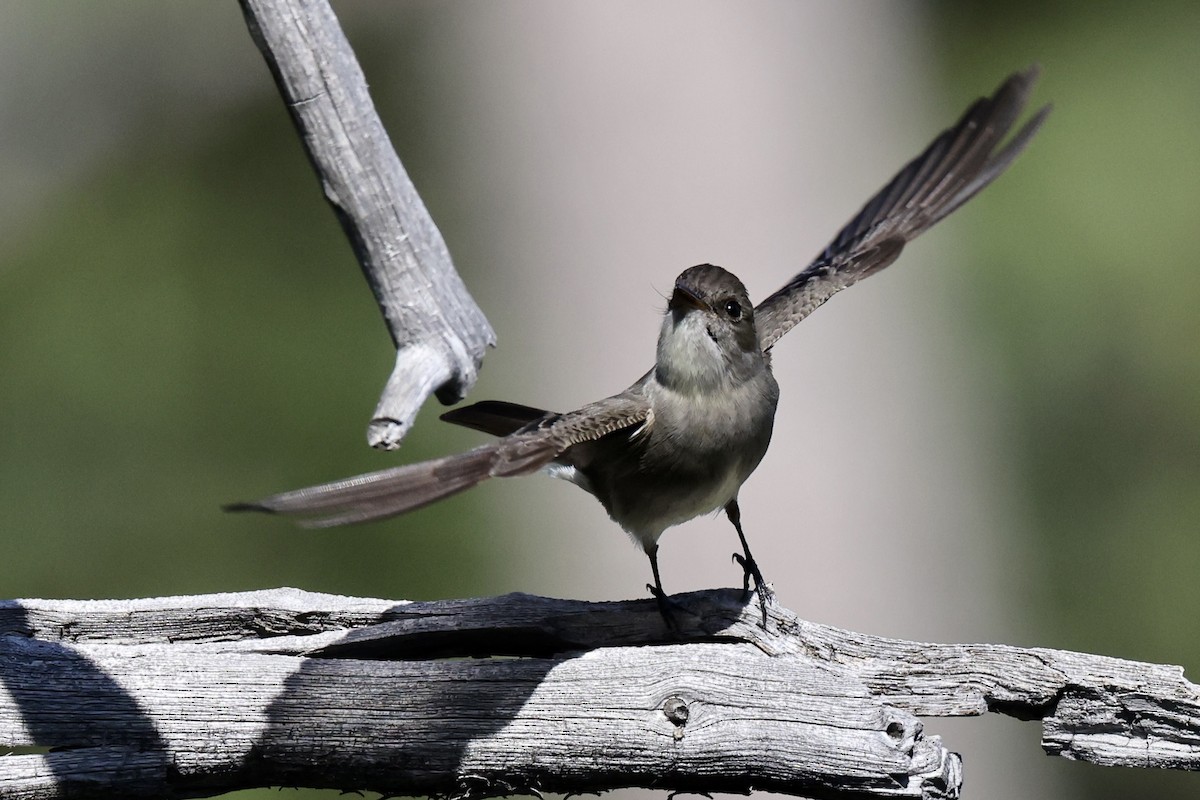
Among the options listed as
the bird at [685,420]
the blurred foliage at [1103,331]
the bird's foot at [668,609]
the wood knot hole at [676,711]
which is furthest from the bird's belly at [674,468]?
the blurred foliage at [1103,331]

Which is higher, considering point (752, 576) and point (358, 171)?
point (358, 171)

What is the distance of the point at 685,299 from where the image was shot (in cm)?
429

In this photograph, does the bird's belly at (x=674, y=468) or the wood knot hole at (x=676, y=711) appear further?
the bird's belly at (x=674, y=468)

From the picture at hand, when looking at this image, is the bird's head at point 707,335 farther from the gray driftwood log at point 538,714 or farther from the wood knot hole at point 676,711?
the wood knot hole at point 676,711

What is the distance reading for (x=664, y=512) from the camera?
13.7ft

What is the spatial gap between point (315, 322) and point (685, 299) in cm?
652

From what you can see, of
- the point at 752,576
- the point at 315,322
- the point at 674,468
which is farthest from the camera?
the point at 315,322

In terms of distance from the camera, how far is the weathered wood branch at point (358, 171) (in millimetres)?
3387

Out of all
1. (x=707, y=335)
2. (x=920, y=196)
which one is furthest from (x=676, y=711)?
(x=920, y=196)

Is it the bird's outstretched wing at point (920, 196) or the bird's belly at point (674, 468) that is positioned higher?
the bird's outstretched wing at point (920, 196)

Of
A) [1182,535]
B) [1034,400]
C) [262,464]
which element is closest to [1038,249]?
[1034,400]

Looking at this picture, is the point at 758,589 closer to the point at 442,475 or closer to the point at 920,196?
the point at 442,475

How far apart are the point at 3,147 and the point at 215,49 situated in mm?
1642

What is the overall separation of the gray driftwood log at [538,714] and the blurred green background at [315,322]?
4.59 m
